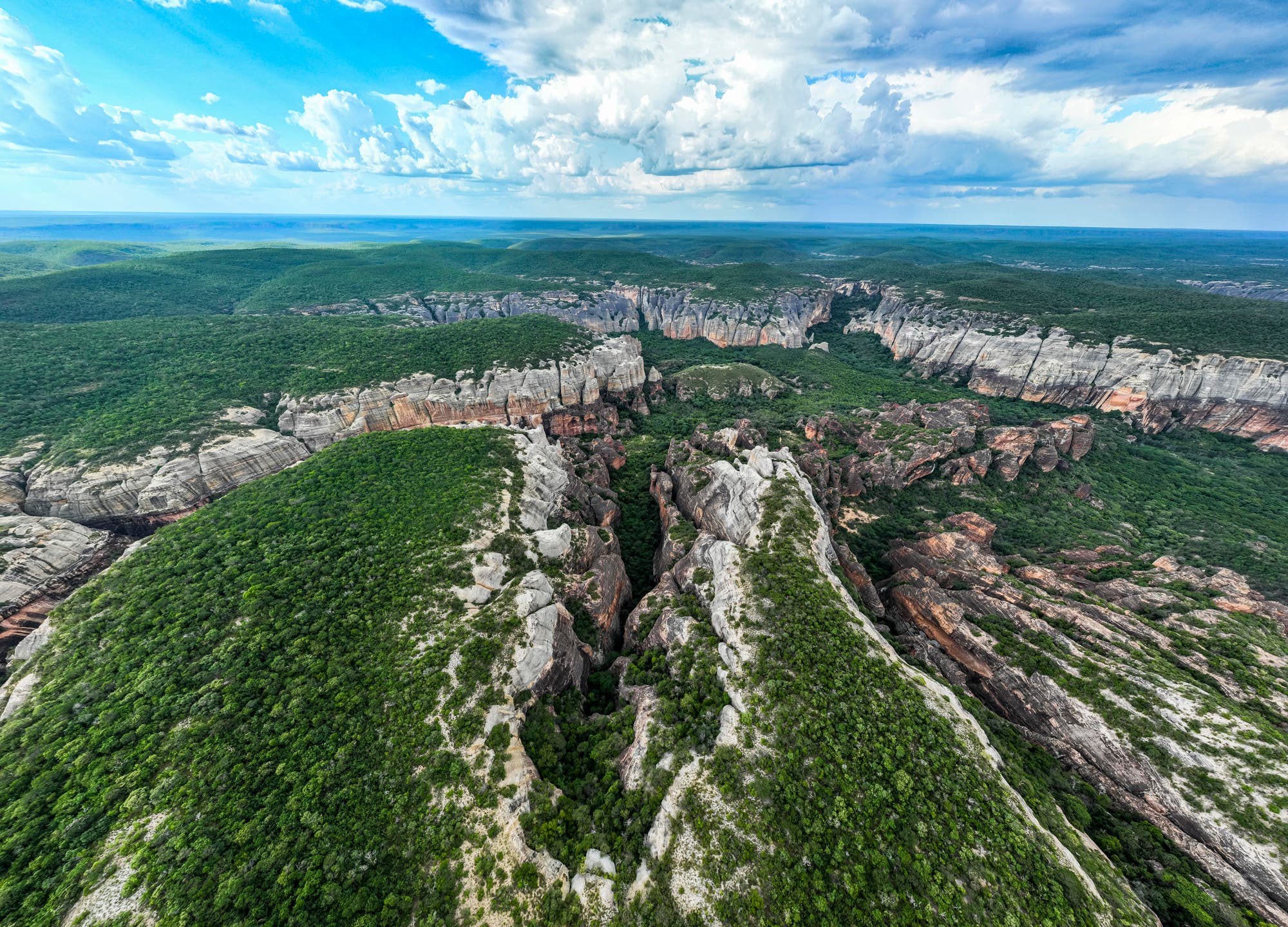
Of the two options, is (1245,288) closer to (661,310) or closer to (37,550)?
(661,310)

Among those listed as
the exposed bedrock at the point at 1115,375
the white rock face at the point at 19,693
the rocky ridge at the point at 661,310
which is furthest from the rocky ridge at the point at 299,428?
the exposed bedrock at the point at 1115,375

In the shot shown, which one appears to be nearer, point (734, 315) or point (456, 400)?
point (456, 400)

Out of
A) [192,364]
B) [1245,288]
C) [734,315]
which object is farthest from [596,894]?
[1245,288]

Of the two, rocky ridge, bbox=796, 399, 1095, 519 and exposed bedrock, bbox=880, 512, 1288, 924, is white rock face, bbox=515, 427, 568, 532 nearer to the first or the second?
rocky ridge, bbox=796, 399, 1095, 519

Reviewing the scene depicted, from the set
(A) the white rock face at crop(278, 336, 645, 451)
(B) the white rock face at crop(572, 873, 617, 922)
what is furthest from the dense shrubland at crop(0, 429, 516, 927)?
(A) the white rock face at crop(278, 336, 645, 451)

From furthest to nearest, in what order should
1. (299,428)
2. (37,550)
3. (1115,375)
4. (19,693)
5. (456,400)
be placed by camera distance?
(1115,375), (456,400), (299,428), (37,550), (19,693)

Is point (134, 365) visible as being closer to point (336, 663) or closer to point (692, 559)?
point (336, 663)


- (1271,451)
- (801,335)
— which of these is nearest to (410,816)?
(1271,451)

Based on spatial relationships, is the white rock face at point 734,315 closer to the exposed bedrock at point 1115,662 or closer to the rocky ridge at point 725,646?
the rocky ridge at point 725,646
